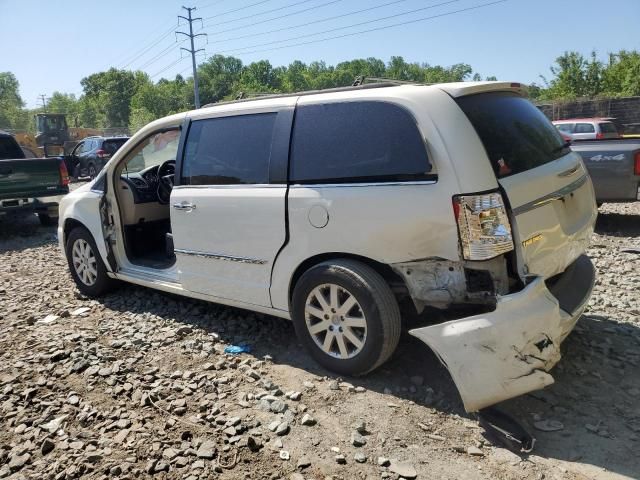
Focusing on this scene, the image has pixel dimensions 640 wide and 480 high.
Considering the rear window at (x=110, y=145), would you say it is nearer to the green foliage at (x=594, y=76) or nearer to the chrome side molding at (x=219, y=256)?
the chrome side molding at (x=219, y=256)

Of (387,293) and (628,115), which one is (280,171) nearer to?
(387,293)

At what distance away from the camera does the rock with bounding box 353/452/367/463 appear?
267cm

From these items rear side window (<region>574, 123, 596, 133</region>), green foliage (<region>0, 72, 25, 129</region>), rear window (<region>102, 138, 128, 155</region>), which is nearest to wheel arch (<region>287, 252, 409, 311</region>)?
rear side window (<region>574, 123, 596, 133</region>)

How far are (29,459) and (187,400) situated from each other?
912 mm

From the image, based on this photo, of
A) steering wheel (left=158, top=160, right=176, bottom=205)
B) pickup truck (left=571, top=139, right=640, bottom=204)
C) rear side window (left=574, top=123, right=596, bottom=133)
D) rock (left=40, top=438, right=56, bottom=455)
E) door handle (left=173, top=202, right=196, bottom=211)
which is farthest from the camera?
rear side window (left=574, top=123, right=596, bottom=133)

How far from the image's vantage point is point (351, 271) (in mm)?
3234

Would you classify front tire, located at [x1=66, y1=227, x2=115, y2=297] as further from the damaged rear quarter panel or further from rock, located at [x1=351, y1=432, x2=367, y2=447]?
the damaged rear quarter panel

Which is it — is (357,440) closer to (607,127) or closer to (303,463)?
(303,463)

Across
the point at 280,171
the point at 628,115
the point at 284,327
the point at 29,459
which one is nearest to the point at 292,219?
the point at 280,171

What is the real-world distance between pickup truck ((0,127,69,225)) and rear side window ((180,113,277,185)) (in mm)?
6154

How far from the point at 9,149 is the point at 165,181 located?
23.2 feet

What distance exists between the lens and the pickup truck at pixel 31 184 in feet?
29.2

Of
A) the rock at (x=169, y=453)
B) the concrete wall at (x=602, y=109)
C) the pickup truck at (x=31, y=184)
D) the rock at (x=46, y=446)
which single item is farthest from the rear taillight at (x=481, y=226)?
the concrete wall at (x=602, y=109)

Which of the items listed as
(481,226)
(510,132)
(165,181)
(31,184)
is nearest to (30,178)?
(31,184)
